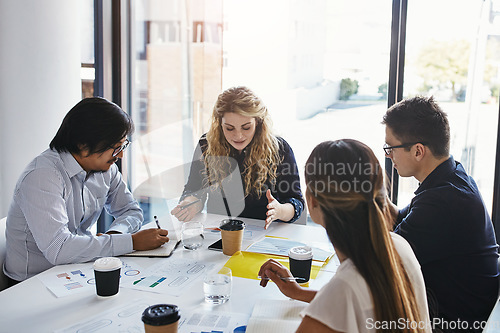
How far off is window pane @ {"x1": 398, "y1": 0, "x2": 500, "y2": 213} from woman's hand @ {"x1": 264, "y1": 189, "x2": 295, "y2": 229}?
130cm

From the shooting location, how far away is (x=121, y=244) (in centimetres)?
179

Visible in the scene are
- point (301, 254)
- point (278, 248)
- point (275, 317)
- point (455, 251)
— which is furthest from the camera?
point (278, 248)

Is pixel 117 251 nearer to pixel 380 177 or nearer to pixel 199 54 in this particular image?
pixel 380 177

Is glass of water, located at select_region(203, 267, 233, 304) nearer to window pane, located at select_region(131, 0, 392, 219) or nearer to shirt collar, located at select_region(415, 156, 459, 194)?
shirt collar, located at select_region(415, 156, 459, 194)

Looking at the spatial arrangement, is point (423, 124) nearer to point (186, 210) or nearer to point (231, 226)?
point (231, 226)

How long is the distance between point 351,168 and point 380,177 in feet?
0.25

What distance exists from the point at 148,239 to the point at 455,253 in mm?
1144

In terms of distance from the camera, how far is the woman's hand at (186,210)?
87.5 inches

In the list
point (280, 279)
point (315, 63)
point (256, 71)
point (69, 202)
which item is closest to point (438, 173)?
point (280, 279)

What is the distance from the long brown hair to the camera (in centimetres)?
106

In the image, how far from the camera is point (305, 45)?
3424 millimetres

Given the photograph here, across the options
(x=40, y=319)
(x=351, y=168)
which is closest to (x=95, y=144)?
(x=40, y=319)

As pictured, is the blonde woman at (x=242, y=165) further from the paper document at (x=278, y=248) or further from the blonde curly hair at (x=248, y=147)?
the paper document at (x=278, y=248)

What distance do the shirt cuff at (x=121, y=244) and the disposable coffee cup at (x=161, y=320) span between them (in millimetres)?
679
